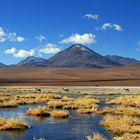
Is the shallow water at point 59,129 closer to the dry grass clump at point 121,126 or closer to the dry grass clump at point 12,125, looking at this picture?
the dry grass clump at point 121,126

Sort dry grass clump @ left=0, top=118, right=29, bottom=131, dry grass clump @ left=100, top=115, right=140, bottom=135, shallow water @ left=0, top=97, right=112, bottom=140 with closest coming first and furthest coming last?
shallow water @ left=0, top=97, right=112, bottom=140 → dry grass clump @ left=100, top=115, right=140, bottom=135 → dry grass clump @ left=0, top=118, right=29, bottom=131

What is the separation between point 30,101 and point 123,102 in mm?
11013

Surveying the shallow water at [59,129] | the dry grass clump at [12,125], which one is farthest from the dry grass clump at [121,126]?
the dry grass clump at [12,125]

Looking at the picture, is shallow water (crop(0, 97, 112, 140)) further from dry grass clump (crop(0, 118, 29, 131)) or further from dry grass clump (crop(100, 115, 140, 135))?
dry grass clump (crop(0, 118, 29, 131))

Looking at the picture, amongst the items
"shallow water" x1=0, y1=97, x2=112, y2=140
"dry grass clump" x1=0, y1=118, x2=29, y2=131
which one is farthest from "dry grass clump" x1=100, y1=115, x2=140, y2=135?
"dry grass clump" x1=0, y1=118, x2=29, y2=131

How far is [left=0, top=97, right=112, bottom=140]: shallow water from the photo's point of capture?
22700mm

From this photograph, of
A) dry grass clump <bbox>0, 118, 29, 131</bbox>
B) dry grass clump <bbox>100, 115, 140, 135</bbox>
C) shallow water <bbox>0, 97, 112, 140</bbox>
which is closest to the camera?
shallow water <bbox>0, 97, 112, 140</bbox>

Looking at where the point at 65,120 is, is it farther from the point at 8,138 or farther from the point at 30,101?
the point at 30,101

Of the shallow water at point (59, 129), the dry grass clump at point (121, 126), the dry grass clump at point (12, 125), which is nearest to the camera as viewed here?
the shallow water at point (59, 129)

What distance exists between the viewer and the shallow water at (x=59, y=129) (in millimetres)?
22700

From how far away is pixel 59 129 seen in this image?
25266mm

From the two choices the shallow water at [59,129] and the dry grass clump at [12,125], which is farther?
the dry grass clump at [12,125]

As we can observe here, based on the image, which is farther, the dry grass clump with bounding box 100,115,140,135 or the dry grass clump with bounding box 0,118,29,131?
the dry grass clump with bounding box 0,118,29,131

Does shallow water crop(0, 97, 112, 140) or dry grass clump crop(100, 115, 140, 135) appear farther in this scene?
dry grass clump crop(100, 115, 140, 135)
